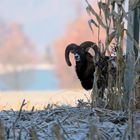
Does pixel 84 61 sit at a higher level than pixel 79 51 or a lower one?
lower

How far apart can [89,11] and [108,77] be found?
0.59 metres

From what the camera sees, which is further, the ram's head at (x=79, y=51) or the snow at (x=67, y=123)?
the ram's head at (x=79, y=51)

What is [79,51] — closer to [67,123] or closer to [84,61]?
[84,61]

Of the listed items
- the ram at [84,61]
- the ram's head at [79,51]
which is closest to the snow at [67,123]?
the ram at [84,61]

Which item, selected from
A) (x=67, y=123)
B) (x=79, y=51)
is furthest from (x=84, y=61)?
(x=67, y=123)

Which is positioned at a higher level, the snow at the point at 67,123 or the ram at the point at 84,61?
the ram at the point at 84,61

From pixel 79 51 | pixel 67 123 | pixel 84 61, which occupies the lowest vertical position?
pixel 67 123

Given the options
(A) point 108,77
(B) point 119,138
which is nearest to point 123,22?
(A) point 108,77

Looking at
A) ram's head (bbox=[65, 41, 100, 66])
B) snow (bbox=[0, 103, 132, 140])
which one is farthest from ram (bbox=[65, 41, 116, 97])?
snow (bbox=[0, 103, 132, 140])

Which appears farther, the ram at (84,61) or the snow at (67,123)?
the ram at (84,61)

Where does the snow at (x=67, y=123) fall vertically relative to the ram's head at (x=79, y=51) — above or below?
below

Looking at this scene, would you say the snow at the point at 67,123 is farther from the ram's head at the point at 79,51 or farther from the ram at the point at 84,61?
the ram's head at the point at 79,51

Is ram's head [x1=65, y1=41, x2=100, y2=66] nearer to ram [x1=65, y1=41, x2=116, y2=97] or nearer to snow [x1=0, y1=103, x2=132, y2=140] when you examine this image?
ram [x1=65, y1=41, x2=116, y2=97]

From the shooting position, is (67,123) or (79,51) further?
(79,51)
